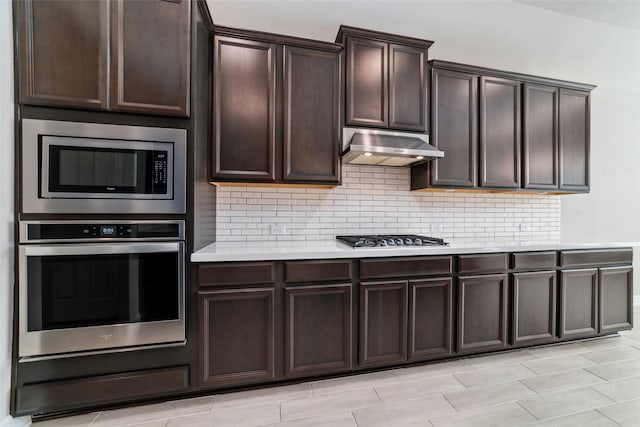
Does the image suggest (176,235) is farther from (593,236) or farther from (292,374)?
(593,236)

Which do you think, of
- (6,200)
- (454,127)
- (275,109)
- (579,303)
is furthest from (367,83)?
(579,303)

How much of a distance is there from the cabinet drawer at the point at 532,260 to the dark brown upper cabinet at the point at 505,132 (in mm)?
695

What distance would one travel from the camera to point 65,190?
1551mm

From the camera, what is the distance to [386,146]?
7.34 ft

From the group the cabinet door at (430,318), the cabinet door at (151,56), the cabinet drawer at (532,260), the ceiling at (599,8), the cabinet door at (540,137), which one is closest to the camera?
the cabinet door at (151,56)

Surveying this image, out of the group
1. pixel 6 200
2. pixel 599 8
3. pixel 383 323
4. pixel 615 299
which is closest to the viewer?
pixel 6 200

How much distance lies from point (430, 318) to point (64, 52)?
2977mm

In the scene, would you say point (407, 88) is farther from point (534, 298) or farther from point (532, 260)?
point (534, 298)

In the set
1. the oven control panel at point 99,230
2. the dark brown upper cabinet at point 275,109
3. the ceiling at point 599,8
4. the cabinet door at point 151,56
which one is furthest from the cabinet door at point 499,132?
the oven control panel at point 99,230

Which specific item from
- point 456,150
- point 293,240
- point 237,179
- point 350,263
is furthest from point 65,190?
point 456,150

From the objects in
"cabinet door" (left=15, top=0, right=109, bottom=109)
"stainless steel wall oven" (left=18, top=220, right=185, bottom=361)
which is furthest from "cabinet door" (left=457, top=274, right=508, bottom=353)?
"cabinet door" (left=15, top=0, right=109, bottom=109)

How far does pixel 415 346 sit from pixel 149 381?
1.85 metres

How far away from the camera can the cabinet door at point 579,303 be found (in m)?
2.50

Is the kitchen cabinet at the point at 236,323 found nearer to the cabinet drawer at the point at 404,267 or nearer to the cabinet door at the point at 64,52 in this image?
the cabinet drawer at the point at 404,267
